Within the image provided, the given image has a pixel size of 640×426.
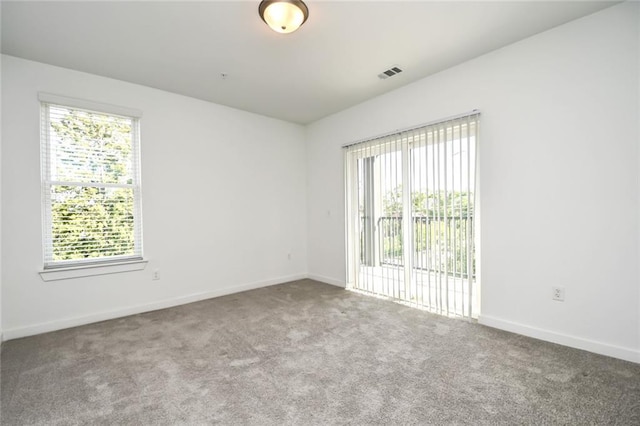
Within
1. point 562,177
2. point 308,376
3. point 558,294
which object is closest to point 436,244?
point 558,294

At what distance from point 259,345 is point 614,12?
3.91m

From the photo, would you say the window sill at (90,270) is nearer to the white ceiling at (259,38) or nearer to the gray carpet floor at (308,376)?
the gray carpet floor at (308,376)

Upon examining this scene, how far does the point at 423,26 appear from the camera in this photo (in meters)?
2.41

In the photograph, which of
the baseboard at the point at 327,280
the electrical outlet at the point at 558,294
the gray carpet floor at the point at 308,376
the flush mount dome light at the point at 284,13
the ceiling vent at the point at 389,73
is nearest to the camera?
the gray carpet floor at the point at 308,376

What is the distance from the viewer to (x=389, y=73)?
10.6ft

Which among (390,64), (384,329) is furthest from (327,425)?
(390,64)

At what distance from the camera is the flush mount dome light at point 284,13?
2012 mm

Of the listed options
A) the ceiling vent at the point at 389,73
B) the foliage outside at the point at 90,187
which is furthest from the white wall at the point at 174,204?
the ceiling vent at the point at 389,73

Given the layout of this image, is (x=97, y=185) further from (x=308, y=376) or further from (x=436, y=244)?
(x=436, y=244)

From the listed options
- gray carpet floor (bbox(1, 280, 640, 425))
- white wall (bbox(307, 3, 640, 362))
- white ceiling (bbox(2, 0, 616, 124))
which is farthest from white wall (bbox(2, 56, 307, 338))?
white wall (bbox(307, 3, 640, 362))

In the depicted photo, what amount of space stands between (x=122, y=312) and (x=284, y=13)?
11.5 feet

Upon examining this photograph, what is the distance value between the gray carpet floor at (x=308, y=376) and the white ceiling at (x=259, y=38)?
2.71 meters

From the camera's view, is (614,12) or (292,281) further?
(292,281)

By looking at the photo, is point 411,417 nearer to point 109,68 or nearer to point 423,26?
point 423,26
